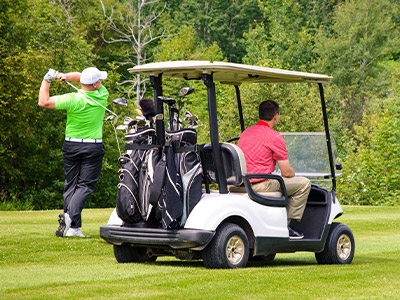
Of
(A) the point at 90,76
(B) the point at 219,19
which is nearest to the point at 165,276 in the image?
(A) the point at 90,76

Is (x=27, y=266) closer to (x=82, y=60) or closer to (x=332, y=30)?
(x=82, y=60)

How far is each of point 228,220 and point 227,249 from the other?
0.99ft

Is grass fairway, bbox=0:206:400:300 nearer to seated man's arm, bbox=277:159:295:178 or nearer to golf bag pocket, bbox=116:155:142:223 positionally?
golf bag pocket, bbox=116:155:142:223

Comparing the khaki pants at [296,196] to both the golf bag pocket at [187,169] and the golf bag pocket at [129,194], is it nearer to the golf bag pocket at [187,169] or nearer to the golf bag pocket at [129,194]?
the golf bag pocket at [187,169]

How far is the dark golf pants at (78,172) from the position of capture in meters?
9.15

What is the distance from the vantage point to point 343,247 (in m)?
8.36

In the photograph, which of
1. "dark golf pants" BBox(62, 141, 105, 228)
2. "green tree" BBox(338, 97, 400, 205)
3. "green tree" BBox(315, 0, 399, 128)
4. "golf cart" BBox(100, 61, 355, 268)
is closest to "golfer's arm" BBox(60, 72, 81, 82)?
"dark golf pants" BBox(62, 141, 105, 228)

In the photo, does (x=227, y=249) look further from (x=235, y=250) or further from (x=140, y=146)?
(x=140, y=146)

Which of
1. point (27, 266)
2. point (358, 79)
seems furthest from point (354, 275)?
point (358, 79)

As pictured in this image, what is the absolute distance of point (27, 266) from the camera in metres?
7.17

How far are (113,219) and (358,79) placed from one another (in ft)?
173

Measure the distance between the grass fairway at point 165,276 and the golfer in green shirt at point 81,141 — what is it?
13.7 inches

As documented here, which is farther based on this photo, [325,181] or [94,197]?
[94,197]

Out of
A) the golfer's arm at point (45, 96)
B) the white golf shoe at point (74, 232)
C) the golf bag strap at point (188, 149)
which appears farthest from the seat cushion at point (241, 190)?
the white golf shoe at point (74, 232)
